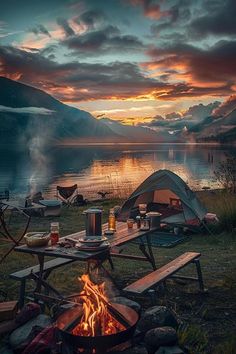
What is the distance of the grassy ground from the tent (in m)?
0.83

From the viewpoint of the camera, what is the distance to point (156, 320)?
5.14 meters

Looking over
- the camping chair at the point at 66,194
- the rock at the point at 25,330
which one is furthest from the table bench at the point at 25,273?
the camping chair at the point at 66,194

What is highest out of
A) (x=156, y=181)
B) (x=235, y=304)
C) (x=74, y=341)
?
(x=156, y=181)

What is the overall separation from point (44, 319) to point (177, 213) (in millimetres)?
9693

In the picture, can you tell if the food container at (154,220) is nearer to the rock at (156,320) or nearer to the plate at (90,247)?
the plate at (90,247)

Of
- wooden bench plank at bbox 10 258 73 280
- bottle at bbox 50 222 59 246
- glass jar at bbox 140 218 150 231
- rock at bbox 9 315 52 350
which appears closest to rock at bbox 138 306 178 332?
rock at bbox 9 315 52 350

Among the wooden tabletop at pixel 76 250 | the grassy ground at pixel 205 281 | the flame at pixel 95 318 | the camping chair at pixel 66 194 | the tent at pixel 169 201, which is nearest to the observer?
the flame at pixel 95 318

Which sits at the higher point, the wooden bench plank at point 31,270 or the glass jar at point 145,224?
the glass jar at point 145,224

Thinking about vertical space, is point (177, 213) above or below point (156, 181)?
below

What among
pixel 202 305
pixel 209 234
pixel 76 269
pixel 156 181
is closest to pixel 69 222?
pixel 156 181

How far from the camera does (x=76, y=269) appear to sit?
8.90 m

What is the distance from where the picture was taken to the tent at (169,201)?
43.9 feet

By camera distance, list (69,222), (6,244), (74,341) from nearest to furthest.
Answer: (74,341), (6,244), (69,222)

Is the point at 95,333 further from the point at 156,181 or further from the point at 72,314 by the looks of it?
the point at 156,181
